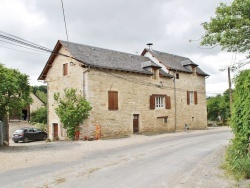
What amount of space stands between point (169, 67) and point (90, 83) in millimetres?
11369

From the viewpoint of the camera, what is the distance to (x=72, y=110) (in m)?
23.2

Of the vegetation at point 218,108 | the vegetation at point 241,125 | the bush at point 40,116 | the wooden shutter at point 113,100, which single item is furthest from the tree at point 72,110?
the vegetation at point 218,108

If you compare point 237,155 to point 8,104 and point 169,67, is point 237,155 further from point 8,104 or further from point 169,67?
point 169,67

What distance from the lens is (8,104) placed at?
17750 mm

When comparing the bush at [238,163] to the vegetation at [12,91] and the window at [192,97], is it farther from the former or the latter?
the window at [192,97]

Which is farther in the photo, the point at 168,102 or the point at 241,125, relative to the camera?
the point at 168,102

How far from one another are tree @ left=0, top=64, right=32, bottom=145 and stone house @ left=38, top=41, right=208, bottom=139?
4077 mm

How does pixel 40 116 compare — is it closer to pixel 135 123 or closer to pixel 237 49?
pixel 135 123

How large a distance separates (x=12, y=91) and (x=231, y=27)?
12916 millimetres

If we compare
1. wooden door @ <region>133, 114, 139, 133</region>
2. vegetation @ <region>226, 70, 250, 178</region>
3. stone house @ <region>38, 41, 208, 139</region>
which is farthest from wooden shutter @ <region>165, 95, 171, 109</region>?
vegetation @ <region>226, 70, 250, 178</region>

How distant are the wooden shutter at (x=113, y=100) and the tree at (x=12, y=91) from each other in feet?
27.2

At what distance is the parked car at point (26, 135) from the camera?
27.4m

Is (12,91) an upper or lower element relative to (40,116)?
upper

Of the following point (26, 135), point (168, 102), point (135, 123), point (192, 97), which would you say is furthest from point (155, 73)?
point (26, 135)
